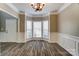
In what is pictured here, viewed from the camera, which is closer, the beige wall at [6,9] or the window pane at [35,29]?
the beige wall at [6,9]

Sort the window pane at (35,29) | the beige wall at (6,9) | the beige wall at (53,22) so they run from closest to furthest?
the beige wall at (6,9) → the window pane at (35,29) → the beige wall at (53,22)

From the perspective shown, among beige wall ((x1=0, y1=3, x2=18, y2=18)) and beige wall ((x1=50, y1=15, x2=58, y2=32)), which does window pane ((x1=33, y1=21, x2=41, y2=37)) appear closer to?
beige wall ((x1=50, y1=15, x2=58, y2=32))

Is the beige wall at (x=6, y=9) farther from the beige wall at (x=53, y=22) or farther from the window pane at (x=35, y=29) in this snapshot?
the beige wall at (x=53, y=22)

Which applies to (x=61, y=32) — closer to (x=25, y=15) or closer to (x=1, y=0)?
(x=25, y=15)

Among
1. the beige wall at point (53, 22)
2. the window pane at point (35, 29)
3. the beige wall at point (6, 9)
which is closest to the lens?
the beige wall at point (6, 9)

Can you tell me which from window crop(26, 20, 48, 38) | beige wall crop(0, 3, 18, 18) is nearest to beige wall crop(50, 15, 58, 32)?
window crop(26, 20, 48, 38)

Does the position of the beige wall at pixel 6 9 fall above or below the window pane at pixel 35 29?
above

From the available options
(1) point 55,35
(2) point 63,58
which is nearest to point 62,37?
(1) point 55,35

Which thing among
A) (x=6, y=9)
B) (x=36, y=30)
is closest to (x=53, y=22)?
(x=36, y=30)

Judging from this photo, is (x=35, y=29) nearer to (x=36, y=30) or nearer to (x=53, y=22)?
(x=36, y=30)

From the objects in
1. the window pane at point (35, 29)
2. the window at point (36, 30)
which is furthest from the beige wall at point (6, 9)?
the window pane at point (35, 29)

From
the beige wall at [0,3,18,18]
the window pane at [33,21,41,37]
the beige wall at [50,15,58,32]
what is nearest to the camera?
the beige wall at [0,3,18,18]

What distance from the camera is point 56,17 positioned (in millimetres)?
6031

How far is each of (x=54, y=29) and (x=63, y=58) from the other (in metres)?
4.65
